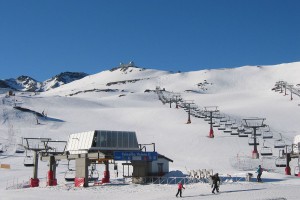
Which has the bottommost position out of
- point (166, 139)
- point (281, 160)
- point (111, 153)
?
point (281, 160)

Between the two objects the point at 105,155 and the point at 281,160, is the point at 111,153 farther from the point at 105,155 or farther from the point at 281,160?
the point at 281,160

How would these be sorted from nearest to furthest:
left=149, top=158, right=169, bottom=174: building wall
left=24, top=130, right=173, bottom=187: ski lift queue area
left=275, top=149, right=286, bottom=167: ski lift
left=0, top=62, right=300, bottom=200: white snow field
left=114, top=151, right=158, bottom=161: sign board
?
1. left=0, top=62, right=300, bottom=200: white snow field
2. left=114, top=151, right=158, bottom=161: sign board
3. left=24, top=130, right=173, bottom=187: ski lift queue area
4. left=149, top=158, right=169, bottom=174: building wall
5. left=275, top=149, right=286, bottom=167: ski lift

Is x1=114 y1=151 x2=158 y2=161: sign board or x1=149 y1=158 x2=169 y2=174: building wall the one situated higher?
x1=114 y1=151 x2=158 y2=161: sign board

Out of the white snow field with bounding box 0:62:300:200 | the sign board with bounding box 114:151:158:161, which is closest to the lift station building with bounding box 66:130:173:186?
the sign board with bounding box 114:151:158:161

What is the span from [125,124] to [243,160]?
3550 cm

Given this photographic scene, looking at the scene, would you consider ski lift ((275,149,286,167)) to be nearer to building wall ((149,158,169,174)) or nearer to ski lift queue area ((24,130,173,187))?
building wall ((149,158,169,174))

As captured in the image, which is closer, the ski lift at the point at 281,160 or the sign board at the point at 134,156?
the sign board at the point at 134,156

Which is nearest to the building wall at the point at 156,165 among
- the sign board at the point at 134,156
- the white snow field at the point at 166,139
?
the white snow field at the point at 166,139

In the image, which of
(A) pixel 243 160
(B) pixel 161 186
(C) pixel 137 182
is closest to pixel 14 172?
(C) pixel 137 182

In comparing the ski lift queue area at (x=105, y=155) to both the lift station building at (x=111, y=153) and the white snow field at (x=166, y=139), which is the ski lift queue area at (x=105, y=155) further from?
the white snow field at (x=166, y=139)

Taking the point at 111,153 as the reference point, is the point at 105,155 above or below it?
below

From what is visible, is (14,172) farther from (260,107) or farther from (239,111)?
(260,107)

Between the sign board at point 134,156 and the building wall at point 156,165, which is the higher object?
the sign board at point 134,156

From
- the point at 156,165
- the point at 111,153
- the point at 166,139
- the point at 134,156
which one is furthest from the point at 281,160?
the point at 111,153
